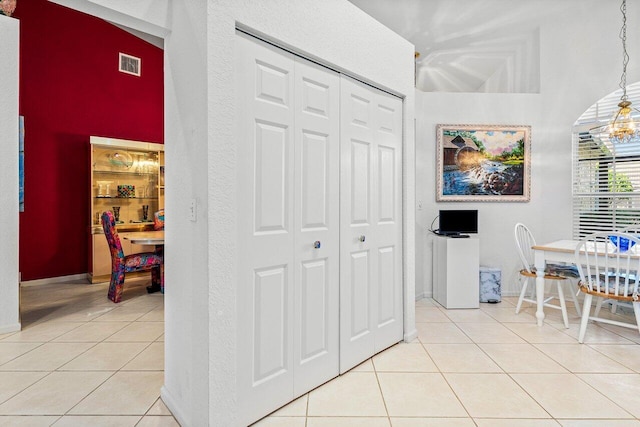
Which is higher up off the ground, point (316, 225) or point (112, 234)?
point (316, 225)

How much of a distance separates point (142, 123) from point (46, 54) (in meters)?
1.51

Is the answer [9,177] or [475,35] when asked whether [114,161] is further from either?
[475,35]

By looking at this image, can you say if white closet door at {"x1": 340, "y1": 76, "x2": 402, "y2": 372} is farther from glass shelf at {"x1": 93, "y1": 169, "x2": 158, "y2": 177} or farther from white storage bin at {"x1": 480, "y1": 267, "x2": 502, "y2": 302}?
glass shelf at {"x1": 93, "y1": 169, "x2": 158, "y2": 177}

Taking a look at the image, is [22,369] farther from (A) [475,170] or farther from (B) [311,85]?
(A) [475,170]

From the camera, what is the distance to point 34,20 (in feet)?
16.4

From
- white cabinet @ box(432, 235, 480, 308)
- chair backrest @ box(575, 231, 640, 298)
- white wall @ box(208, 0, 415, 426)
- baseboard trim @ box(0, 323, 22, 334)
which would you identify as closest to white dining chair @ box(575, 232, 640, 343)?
chair backrest @ box(575, 231, 640, 298)

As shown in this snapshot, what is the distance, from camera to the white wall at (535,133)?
4.56 m

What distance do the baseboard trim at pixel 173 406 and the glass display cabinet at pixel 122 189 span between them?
369 centimetres

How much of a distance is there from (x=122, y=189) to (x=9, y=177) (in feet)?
7.63

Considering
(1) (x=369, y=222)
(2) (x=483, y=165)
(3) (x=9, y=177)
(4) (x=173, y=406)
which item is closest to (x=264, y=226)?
(1) (x=369, y=222)

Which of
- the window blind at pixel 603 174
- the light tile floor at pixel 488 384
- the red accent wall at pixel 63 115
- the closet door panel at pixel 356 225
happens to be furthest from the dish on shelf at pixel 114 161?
the window blind at pixel 603 174

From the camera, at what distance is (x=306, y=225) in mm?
2240

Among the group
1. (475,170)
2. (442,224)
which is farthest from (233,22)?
(475,170)

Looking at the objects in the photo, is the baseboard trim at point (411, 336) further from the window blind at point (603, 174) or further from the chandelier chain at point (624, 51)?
the chandelier chain at point (624, 51)
